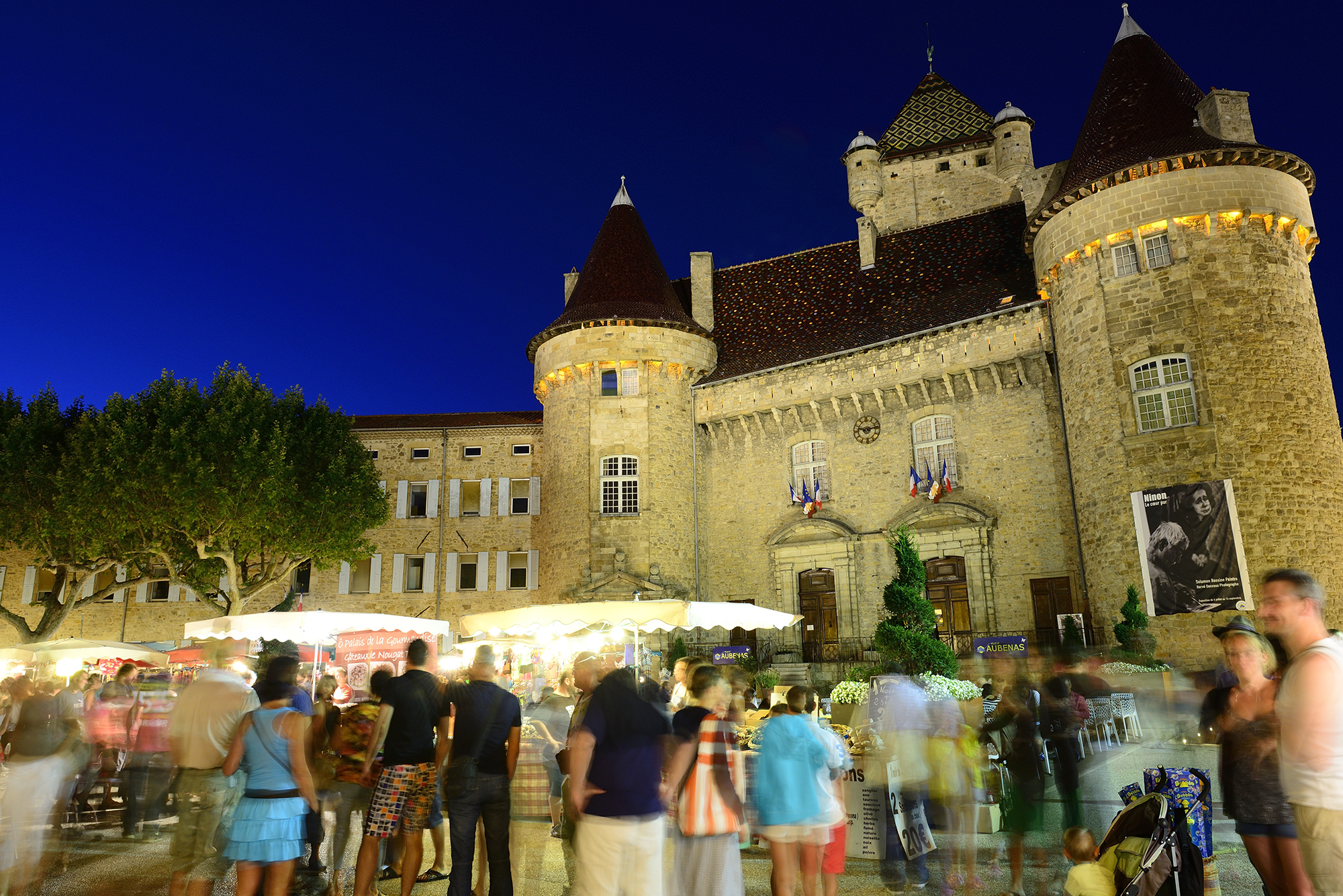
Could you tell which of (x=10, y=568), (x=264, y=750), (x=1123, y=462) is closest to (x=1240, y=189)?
(x=1123, y=462)

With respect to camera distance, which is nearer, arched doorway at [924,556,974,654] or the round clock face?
arched doorway at [924,556,974,654]

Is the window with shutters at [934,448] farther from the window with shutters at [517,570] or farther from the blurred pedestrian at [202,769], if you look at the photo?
the blurred pedestrian at [202,769]

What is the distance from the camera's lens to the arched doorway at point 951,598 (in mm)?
22375

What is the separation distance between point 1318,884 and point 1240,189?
65.9 feet

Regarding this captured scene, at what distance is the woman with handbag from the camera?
4777 millimetres

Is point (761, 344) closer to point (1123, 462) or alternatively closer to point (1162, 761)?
point (1123, 462)

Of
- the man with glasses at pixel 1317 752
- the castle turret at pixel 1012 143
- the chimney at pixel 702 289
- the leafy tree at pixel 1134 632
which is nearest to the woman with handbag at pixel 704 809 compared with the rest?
the man with glasses at pixel 1317 752

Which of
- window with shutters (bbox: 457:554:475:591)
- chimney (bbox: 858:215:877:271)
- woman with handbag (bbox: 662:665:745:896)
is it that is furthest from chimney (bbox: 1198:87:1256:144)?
window with shutters (bbox: 457:554:475:591)

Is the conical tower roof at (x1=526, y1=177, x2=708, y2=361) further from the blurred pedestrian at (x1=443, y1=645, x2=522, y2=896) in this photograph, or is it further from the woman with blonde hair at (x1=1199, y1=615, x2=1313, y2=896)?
the woman with blonde hair at (x1=1199, y1=615, x2=1313, y2=896)

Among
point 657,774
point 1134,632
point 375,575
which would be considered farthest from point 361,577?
point 657,774

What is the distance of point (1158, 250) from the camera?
1986 cm

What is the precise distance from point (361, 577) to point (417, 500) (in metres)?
3.28

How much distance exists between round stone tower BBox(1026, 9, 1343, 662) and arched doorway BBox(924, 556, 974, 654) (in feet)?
11.2

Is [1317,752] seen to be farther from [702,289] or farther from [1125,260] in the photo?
[702,289]
